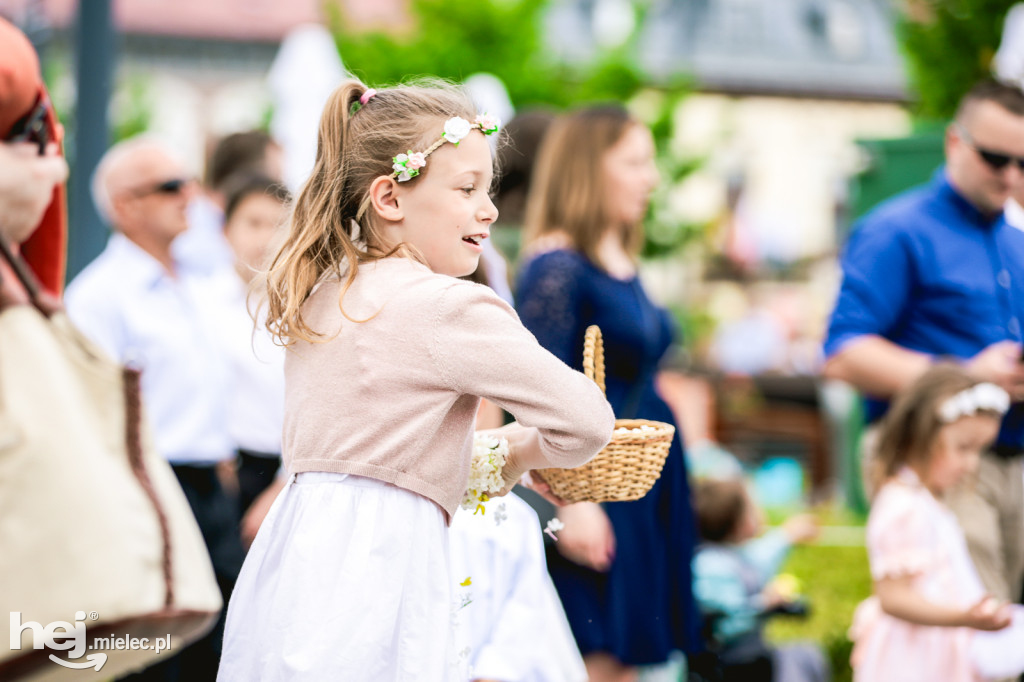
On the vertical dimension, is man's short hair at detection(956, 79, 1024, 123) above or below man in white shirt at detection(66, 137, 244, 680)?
above

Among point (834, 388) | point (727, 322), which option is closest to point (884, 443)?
point (834, 388)

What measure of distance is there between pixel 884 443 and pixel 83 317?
8.71 feet

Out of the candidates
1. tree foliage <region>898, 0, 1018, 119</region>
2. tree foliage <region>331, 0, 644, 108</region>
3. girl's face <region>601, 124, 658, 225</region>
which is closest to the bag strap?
girl's face <region>601, 124, 658, 225</region>

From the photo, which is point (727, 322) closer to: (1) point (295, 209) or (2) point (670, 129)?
(2) point (670, 129)

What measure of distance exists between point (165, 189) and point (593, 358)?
8.04 feet

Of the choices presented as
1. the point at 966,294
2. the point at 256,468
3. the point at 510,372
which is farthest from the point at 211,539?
the point at 966,294

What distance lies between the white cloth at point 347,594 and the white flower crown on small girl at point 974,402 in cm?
218

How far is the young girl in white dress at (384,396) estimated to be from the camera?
207cm

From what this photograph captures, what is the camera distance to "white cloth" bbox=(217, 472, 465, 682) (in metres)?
2.07

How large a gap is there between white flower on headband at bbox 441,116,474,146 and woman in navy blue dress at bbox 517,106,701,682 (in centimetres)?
122

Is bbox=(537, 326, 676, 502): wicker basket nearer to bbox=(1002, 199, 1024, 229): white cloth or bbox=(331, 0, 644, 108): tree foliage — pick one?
bbox=(1002, 199, 1024, 229): white cloth

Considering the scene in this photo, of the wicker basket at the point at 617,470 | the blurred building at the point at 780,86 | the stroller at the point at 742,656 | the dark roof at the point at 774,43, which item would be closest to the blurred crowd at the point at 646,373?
the stroller at the point at 742,656

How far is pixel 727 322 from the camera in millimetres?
24125

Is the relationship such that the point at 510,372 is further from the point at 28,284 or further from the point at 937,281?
the point at 937,281
